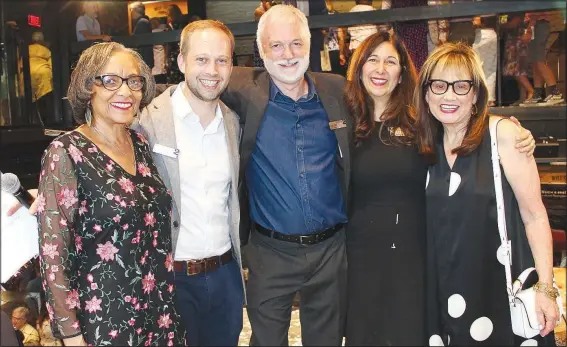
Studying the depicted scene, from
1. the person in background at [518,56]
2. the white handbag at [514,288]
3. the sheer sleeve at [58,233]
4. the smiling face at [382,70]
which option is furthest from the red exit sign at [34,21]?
the person in background at [518,56]

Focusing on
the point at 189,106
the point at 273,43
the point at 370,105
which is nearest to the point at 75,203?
the point at 189,106

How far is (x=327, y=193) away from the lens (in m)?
2.44

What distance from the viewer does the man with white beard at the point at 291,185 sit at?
7.91 feet

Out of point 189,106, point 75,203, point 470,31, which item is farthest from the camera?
point 470,31

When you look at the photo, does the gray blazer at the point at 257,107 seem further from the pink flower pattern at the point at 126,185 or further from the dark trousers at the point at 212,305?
the pink flower pattern at the point at 126,185

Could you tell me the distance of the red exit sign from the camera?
9.76 ft

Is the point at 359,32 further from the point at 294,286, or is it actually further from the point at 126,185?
the point at 126,185

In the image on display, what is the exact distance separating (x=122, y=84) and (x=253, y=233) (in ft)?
3.38

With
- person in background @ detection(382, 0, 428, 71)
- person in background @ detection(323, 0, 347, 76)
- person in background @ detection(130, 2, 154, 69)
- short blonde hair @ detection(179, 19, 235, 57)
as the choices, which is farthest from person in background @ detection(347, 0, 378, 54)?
short blonde hair @ detection(179, 19, 235, 57)

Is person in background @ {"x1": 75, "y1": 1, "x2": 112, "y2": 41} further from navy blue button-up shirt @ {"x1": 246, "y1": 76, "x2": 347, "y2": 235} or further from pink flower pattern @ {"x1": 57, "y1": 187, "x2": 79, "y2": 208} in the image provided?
pink flower pattern @ {"x1": 57, "y1": 187, "x2": 79, "y2": 208}

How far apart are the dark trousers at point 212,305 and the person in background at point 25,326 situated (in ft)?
2.99

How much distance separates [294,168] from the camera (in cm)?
240

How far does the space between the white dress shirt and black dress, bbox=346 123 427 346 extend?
614mm

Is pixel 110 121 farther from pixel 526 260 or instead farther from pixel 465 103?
Result: pixel 526 260
